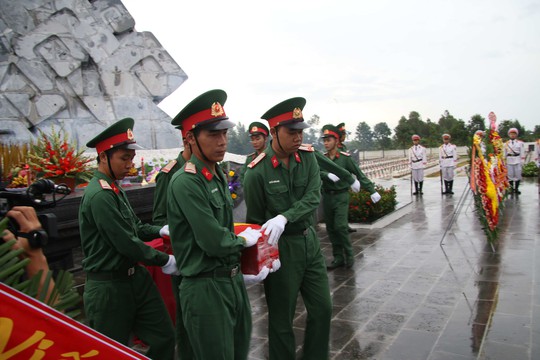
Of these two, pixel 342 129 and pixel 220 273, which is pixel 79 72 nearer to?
pixel 342 129

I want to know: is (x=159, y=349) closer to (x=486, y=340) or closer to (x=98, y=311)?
(x=98, y=311)

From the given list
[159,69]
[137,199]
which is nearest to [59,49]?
[159,69]

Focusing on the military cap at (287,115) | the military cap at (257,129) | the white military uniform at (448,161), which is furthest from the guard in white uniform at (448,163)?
the military cap at (287,115)

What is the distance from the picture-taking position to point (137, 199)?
19.9 feet

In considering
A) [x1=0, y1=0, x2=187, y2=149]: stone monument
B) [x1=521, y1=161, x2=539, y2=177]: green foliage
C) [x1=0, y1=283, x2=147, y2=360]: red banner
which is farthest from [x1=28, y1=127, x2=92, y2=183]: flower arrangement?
[x1=521, y1=161, x2=539, y2=177]: green foliage

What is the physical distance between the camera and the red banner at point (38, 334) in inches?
41.2

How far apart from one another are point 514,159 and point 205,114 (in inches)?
528

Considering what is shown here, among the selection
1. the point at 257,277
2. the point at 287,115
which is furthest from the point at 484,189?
the point at 257,277

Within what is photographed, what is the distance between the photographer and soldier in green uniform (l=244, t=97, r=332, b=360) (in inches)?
129

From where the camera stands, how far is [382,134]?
57750mm

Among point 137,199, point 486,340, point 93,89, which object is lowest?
point 486,340

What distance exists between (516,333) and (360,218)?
215 inches

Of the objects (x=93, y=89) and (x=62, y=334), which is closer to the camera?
(x=62, y=334)

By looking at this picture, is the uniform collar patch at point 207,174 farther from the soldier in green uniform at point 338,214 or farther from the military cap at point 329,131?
the military cap at point 329,131
